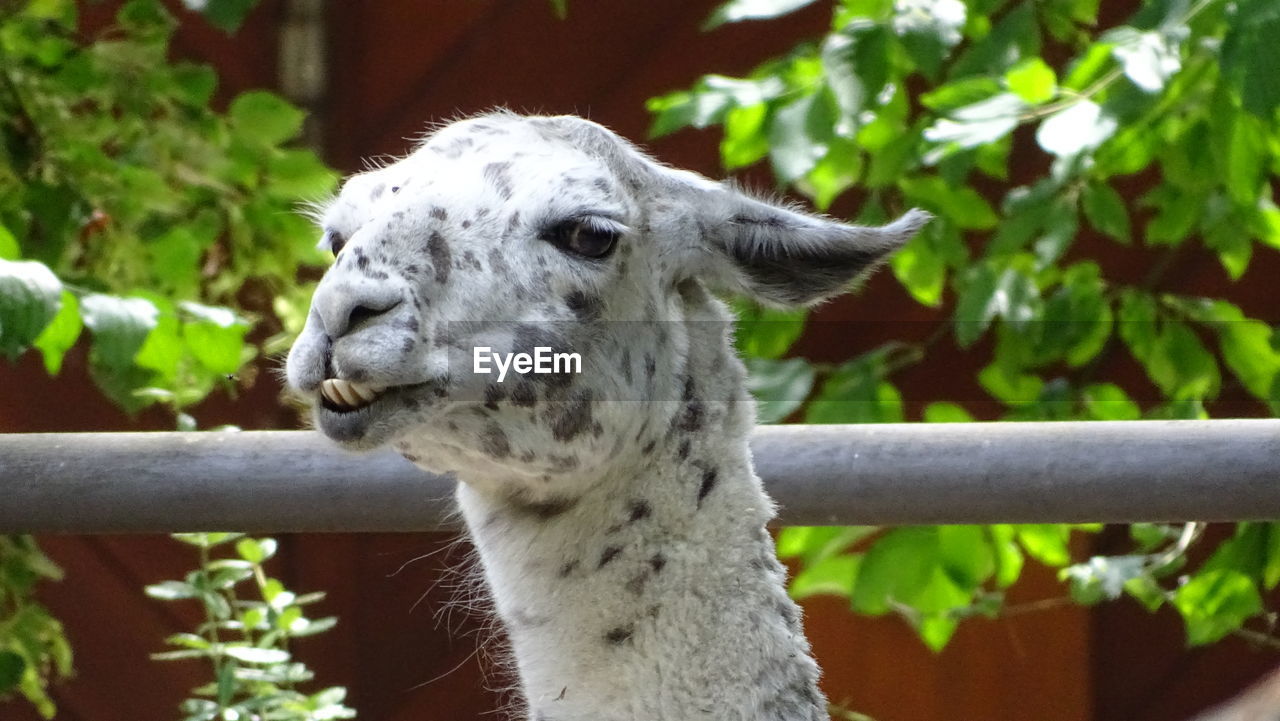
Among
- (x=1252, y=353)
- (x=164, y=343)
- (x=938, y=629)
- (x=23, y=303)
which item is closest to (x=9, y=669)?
(x=164, y=343)

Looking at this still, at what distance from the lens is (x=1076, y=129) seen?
85.7 inches

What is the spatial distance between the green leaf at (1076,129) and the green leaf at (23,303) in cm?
137

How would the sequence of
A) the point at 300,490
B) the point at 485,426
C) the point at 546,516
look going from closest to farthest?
the point at 485,426, the point at 546,516, the point at 300,490

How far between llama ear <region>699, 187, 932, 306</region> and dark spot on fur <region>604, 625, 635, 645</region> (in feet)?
1.32

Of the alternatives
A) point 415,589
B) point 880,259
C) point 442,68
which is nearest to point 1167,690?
point 415,589

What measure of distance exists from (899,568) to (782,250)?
1.12 metres

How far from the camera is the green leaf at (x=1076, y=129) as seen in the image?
2.14m

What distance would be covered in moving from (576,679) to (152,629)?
252cm

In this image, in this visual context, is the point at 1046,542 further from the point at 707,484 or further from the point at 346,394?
the point at 346,394

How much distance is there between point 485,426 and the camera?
1.54 meters

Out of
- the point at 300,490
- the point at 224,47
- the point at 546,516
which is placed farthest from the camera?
the point at 224,47

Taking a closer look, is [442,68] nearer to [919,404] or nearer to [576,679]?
[919,404]

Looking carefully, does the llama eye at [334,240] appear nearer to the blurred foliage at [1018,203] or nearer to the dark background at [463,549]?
the blurred foliage at [1018,203]

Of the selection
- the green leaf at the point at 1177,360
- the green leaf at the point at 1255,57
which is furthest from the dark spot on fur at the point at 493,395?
the green leaf at the point at 1177,360
